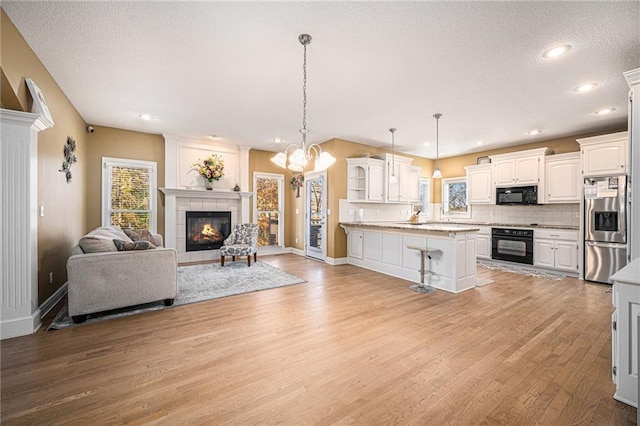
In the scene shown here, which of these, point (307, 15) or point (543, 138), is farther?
point (543, 138)

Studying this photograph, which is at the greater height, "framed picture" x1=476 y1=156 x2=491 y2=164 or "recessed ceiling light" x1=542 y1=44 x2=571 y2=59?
"recessed ceiling light" x1=542 y1=44 x2=571 y2=59

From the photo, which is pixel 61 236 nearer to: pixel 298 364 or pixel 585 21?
pixel 298 364

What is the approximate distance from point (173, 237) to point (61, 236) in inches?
89.7

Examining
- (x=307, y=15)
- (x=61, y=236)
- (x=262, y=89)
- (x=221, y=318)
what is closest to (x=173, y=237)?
(x=61, y=236)

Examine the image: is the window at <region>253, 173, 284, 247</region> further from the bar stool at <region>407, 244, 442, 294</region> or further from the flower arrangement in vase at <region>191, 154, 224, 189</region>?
the bar stool at <region>407, 244, 442, 294</region>

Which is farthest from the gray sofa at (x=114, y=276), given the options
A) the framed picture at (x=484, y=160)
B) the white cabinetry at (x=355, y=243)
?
the framed picture at (x=484, y=160)

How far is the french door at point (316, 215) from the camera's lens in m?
6.33

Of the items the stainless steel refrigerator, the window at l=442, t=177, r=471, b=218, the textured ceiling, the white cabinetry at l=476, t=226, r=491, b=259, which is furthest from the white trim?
the stainless steel refrigerator

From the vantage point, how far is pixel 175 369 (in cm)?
210

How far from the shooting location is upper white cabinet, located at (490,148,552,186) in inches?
222

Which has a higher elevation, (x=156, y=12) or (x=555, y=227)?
(x=156, y=12)

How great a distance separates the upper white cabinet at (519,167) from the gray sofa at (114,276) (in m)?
6.78

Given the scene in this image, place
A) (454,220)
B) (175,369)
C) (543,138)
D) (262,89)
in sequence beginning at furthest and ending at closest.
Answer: (454,220) < (543,138) < (262,89) < (175,369)

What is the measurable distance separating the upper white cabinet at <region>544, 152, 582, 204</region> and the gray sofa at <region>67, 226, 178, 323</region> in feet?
22.8
